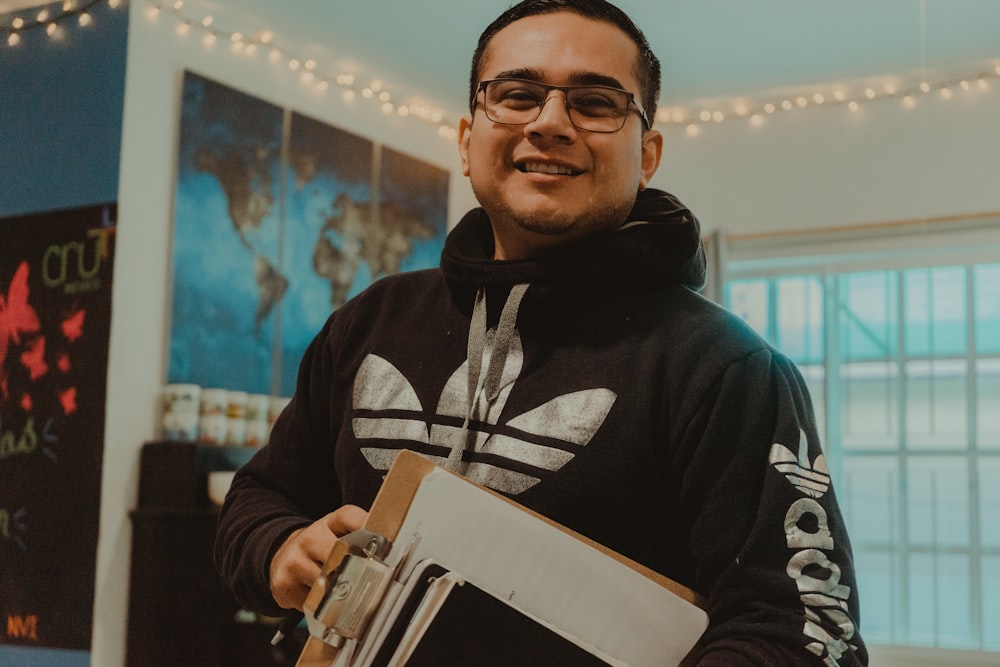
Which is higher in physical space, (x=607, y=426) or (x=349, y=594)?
(x=607, y=426)

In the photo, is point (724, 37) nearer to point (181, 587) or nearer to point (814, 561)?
point (181, 587)

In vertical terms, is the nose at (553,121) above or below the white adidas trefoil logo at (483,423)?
above

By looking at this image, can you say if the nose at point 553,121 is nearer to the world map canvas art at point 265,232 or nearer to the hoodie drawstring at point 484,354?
the hoodie drawstring at point 484,354

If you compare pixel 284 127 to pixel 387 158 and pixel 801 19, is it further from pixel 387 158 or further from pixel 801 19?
pixel 801 19

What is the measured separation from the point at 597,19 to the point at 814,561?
542mm

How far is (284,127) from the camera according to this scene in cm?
439

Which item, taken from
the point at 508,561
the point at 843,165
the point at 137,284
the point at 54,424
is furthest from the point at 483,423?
the point at 843,165

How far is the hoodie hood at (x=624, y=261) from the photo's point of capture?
1.06 m

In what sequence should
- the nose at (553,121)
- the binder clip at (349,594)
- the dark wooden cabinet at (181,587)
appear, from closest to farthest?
the binder clip at (349,594), the nose at (553,121), the dark wooden cabinet at (181,587)

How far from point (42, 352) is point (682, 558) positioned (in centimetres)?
327

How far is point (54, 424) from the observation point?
147 inches

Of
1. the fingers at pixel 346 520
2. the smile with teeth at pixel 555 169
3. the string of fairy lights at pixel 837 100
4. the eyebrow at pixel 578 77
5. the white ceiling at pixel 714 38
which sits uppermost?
the white ceiling at pixel 714 38

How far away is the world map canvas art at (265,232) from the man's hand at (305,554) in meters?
2.94

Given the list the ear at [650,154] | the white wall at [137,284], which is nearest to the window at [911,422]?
the white wall at [137,284]
